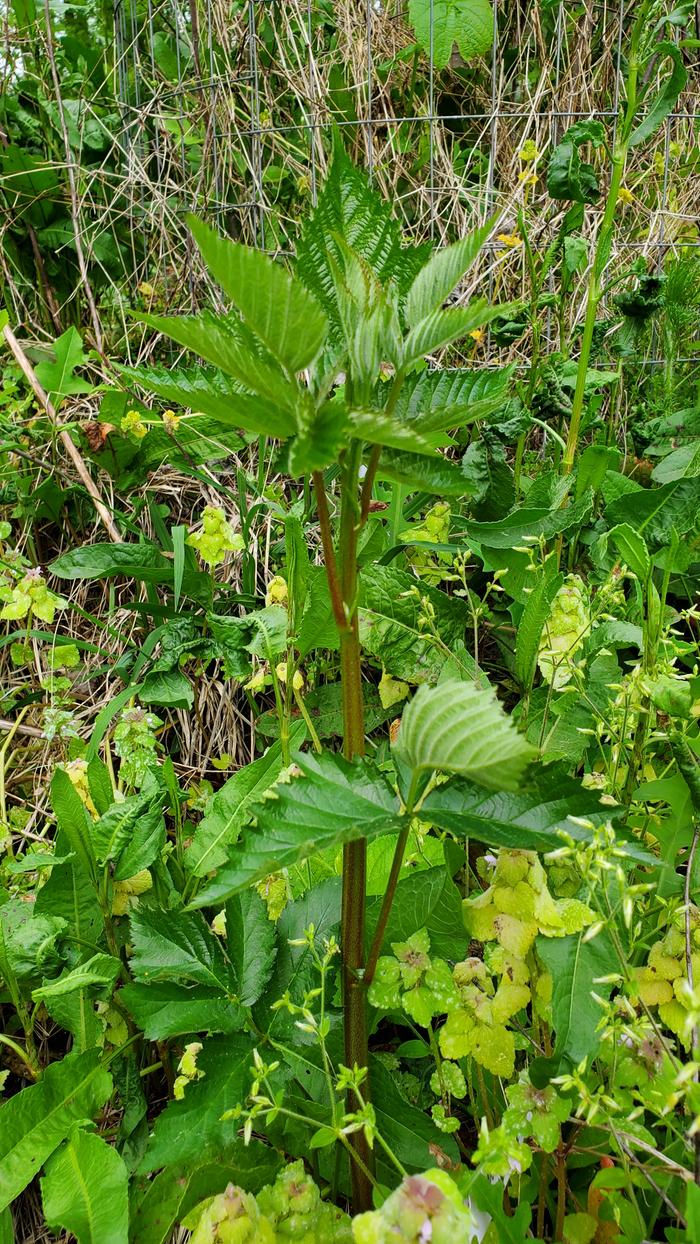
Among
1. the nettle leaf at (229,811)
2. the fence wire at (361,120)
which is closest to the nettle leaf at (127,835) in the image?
the nettle leaf at (229,811)

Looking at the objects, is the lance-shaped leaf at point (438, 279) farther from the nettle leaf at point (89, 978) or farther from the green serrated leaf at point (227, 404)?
the nettle leaf at point (89, 978)

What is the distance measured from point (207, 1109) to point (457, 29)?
3.12m

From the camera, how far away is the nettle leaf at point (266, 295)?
568 millimetres

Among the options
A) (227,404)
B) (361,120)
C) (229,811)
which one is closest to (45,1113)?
(229,811)

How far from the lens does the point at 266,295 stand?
588mm

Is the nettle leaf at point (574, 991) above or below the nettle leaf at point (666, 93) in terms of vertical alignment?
below

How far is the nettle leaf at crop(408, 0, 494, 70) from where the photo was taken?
9.36 feet

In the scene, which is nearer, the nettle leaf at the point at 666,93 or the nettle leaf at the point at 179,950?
the nettle leaf at the point at 179,950

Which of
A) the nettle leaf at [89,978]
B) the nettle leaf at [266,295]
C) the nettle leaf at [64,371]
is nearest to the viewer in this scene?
the nettle leaf at [266,295]

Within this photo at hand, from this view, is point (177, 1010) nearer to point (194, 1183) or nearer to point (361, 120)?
point (194, 1183)

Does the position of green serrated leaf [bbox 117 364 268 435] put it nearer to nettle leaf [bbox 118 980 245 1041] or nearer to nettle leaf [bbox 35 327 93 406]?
nettle leaf [bbox 118 980 245 1041]

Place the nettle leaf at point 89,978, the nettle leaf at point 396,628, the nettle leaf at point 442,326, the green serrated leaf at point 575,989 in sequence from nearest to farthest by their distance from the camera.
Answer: the nettle leaf at point 442,326
the green serrated leaf at point 575,989
the nettle leaf at point 89,978
the nettle leaf at point 396,628

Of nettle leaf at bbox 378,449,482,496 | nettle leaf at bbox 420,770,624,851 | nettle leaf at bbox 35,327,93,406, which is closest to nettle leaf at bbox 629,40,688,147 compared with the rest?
nettle leaf at bbox 378,449,482,496

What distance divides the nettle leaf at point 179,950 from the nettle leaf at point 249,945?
1cm
